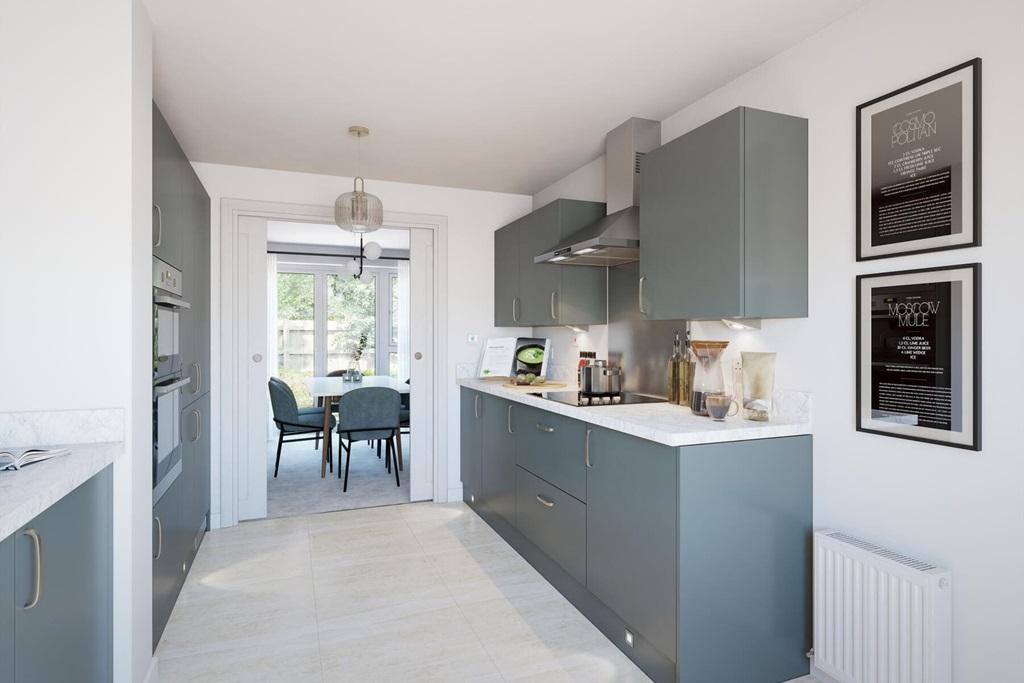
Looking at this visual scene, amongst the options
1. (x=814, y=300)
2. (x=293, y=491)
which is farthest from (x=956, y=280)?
(x=293, y=491)

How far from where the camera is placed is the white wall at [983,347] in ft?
5.22

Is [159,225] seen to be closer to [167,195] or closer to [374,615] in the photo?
[167,195]

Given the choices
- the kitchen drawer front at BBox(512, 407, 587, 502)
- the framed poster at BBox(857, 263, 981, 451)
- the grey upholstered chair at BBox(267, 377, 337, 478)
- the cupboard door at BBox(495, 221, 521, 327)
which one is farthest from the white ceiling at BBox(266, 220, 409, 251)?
the framed poster at BBox(857, 263, 981, 451)

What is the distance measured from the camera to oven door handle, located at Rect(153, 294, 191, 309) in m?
2.29

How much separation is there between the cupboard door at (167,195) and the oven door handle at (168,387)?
1.75 ft

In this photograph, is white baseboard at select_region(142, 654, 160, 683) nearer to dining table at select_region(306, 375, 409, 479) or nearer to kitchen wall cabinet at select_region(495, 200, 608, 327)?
kitchen wall cabinet at select_region(495, 200, 608, 327)

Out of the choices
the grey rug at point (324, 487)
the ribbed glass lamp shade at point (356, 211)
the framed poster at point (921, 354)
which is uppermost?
the ribbed glass lamp shade at point (356, 211)

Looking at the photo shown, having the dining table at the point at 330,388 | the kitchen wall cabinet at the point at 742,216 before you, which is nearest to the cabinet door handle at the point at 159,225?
the kitchen wall cabinet at the point at 742,216

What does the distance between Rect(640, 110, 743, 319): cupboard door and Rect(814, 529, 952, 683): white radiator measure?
35.1 inches

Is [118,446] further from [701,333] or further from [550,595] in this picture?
[701,333]

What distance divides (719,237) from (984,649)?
4.85 feet

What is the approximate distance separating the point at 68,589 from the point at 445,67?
2.22 metres

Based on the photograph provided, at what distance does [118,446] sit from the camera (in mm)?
1749

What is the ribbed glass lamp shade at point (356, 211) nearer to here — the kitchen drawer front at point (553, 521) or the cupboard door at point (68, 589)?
the kitchen drawer front at point (553, 521)
